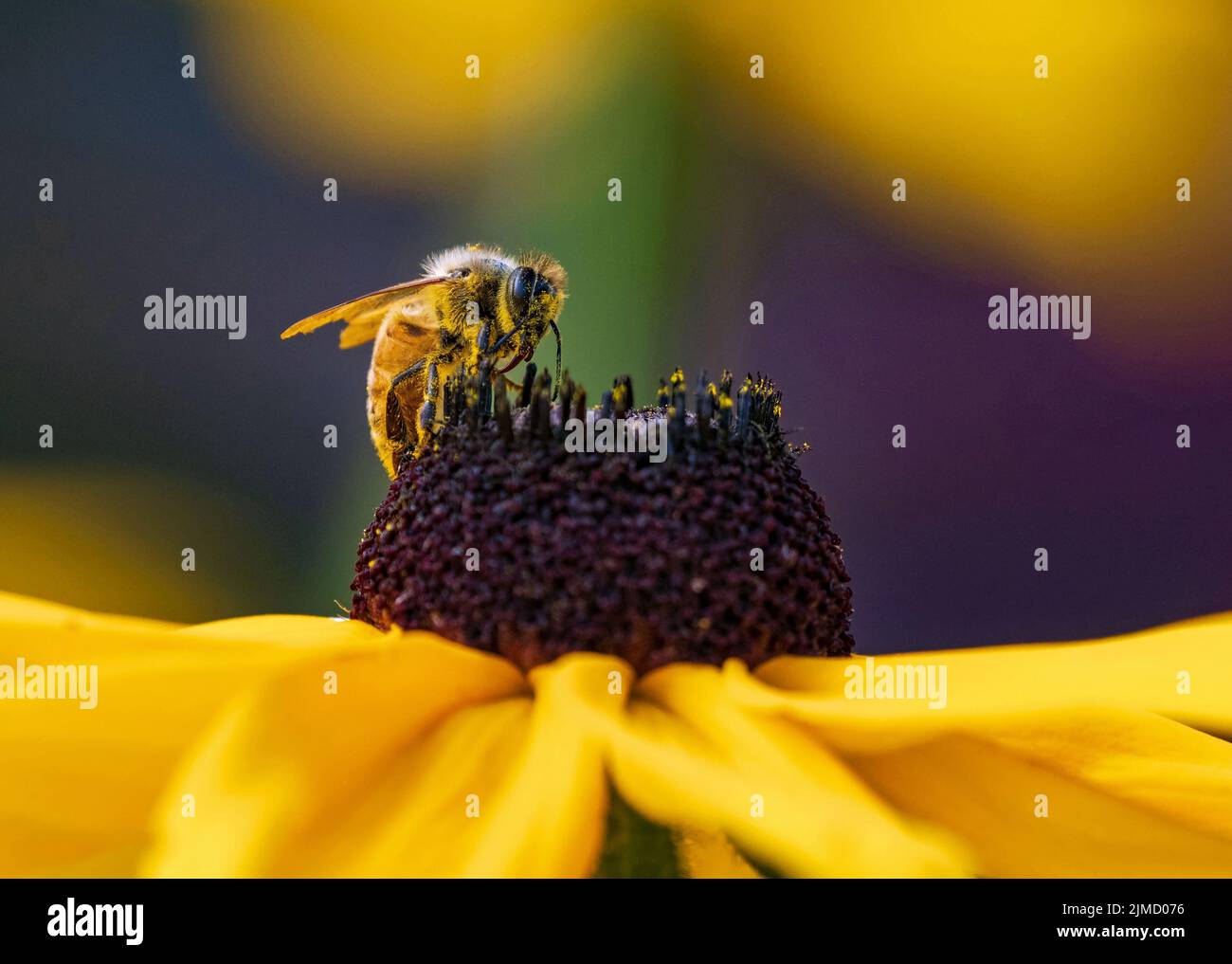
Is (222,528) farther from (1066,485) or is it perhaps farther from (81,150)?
(1066,485)

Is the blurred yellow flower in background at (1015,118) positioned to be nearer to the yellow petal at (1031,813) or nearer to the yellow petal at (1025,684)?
the yellow petal at (1025,684)

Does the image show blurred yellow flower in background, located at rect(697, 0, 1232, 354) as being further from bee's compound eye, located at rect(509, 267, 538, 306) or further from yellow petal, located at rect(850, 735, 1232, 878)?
yellow petal, located at rect(850, 735, 1232, 878)

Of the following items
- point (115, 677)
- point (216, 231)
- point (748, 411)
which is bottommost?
point (115, 677)

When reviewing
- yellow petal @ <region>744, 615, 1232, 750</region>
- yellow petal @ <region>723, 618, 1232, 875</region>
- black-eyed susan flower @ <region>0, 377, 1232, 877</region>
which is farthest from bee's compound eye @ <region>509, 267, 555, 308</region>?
yellow petal @ <region>723, 618, 1232, 875</region>

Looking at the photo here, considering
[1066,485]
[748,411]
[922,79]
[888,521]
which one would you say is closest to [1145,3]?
[922,79]

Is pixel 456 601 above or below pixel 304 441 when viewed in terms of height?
below

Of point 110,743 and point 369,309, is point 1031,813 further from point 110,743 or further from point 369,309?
point 369,309
